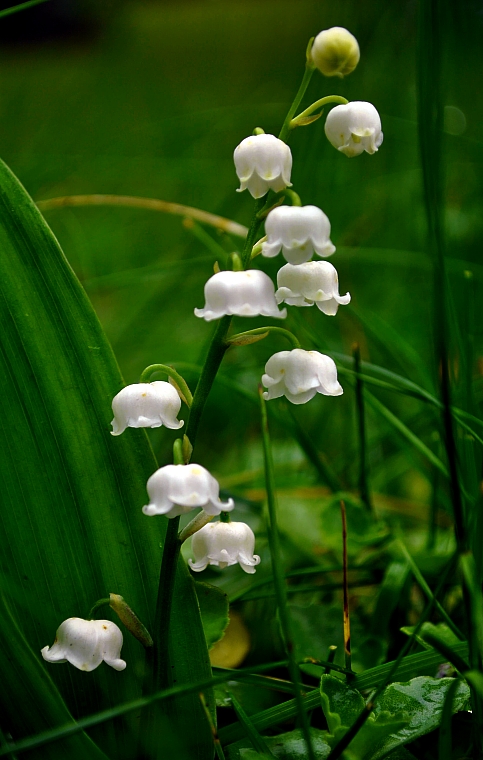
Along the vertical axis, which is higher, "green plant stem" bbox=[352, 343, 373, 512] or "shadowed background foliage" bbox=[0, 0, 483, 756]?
"shadowed background foliage" bbox=[0, 0, 483, 756]

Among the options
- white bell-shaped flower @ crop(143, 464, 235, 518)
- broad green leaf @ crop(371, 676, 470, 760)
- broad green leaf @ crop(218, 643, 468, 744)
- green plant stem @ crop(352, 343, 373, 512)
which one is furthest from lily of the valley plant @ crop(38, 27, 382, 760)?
green plant stem @ crop(352, 343, 373, 512)

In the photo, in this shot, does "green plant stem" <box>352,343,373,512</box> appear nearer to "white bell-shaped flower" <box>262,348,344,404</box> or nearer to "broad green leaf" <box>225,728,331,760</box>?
"white bell-shaped flower" <box>262,348,344,404</box>

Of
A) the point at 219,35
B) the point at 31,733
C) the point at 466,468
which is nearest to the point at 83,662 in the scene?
the point at 31,733

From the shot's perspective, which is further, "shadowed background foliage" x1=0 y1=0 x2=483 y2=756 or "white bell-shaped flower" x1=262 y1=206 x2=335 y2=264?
"shadowed background foliage" x1=0 y1=0 x2=483 y2=756

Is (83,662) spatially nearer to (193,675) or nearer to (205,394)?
(193,675)

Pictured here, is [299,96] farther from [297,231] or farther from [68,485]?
[68,485]

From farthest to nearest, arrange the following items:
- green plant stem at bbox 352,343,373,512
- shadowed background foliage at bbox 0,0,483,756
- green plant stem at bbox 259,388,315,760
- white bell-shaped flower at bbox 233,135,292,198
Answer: shadowed background foliage at bbox 0,0,483,756
green plant stem at bbox 352,343,373,512
white bell-shaped flower at bbox 233,135,292,198
green plant stem at bbox 259,388,315,760

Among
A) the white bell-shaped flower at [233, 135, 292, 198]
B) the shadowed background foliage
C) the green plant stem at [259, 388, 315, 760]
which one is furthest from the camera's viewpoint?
the shadowed background foliage
